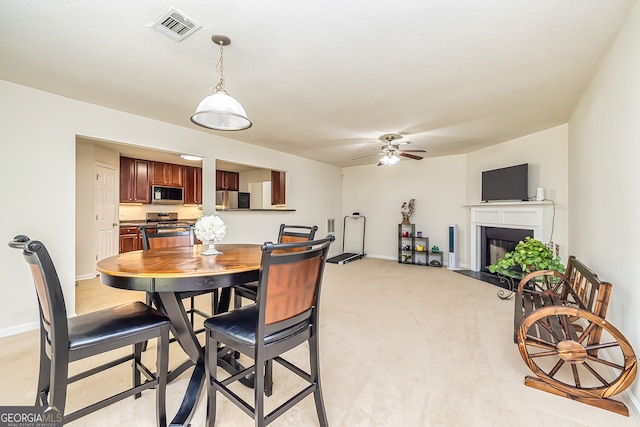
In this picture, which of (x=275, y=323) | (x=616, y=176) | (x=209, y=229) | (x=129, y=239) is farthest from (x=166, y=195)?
(x=616, y=176)

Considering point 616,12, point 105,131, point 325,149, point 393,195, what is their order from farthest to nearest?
point 393,195
point 325,149
point 105,131
point 616,12

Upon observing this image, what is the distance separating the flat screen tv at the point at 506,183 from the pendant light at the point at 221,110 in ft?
14.0

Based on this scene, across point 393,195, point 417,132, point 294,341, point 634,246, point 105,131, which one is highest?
point 417,132

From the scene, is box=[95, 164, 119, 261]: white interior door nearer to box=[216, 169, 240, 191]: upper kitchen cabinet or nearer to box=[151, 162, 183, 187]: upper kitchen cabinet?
box=[151, 162, 183, 187]: upper kitchen cabinet

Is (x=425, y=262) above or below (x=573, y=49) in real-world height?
below

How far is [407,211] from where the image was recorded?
21.1ft

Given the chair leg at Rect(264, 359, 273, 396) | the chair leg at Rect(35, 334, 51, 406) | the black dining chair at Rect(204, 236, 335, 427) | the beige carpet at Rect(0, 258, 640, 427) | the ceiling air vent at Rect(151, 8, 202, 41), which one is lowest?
the beige carpet at Rect(0, 258, 640, 427)

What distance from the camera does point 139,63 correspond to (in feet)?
7.46

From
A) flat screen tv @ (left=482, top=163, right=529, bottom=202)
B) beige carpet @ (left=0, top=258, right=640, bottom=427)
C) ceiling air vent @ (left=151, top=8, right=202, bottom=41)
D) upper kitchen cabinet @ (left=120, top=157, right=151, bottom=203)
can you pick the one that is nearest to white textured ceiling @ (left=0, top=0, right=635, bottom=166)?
ceiling air vent @ (left=151, top=8, right=202, bottom=41)

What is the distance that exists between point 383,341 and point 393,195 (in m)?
4.53

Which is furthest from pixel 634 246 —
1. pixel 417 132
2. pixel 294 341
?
pixel 417 132

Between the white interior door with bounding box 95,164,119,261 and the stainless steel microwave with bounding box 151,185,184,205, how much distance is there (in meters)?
0.74

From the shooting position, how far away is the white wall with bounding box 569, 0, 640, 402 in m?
1.75

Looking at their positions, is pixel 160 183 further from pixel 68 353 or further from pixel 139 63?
pixel 68 353
